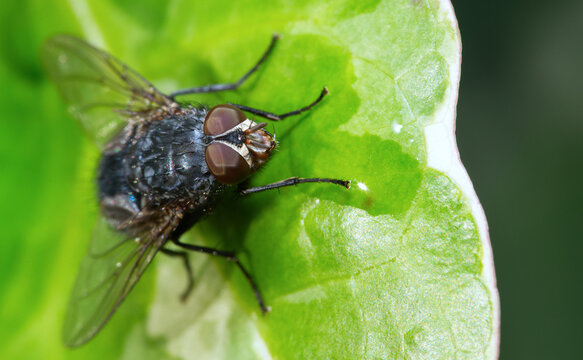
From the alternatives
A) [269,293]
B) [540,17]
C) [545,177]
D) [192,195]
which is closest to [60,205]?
[192,195]

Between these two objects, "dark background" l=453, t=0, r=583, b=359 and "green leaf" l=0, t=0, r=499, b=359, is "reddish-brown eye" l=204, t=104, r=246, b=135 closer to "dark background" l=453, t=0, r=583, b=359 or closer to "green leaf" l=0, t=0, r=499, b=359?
"green leaf" l=0, t=0, r=499, b=359

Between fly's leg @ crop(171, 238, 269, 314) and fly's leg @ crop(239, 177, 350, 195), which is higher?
fly's leg @ crop(239, 177, 350, 195)

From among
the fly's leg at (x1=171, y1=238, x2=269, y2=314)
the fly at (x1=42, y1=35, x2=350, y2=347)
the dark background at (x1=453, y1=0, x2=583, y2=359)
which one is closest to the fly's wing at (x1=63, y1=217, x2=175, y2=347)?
the fly at (x1=42, y1=35, x2=350, y2=347)

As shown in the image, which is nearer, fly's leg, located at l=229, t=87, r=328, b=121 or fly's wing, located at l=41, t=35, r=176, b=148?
fly's leg, located at l=229, t=87, r=328, b=121

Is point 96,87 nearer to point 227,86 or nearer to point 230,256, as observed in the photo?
point 227,86

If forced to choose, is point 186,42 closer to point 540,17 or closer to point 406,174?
point 406,174

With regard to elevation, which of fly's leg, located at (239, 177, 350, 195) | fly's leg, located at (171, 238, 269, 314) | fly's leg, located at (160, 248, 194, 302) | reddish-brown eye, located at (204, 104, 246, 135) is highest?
reddish-brown eye, located at (204, 104, 246, 135)

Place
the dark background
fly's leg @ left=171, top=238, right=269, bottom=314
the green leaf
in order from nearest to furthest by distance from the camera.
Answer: the green leaf → fly's leg @ left=171, top=238, right=269, bottom=314 → the dark background

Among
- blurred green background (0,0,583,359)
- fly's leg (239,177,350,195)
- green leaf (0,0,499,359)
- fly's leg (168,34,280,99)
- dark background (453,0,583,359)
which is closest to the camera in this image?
green leaf (0,0,499,359)
